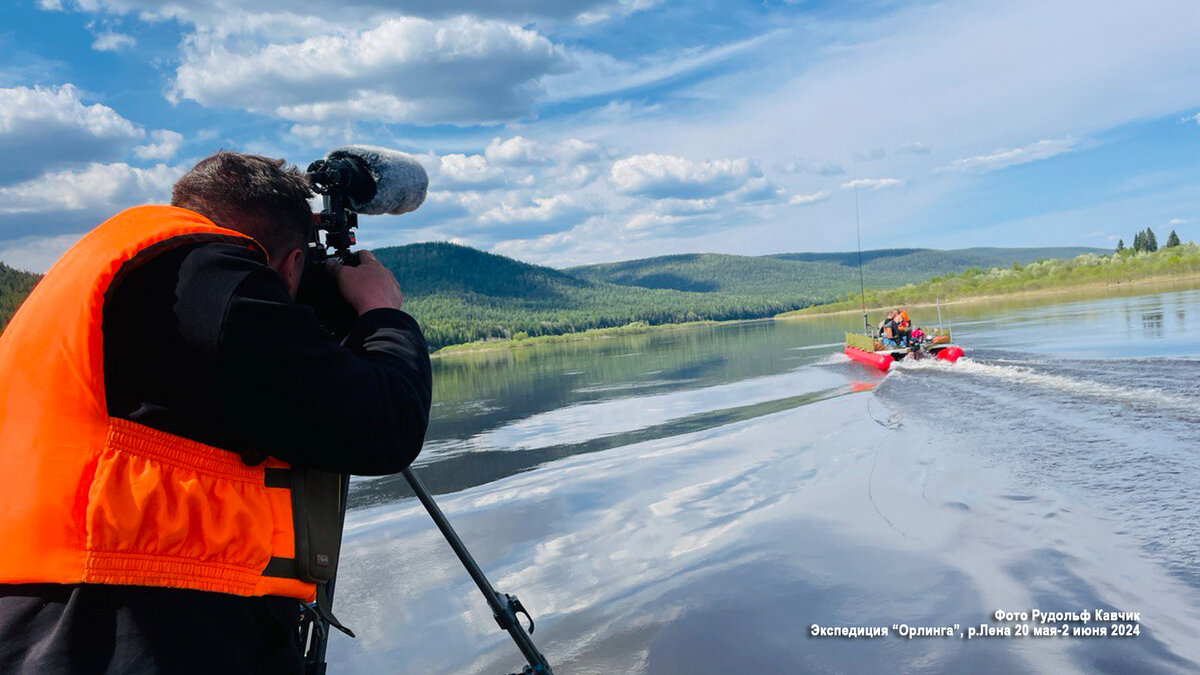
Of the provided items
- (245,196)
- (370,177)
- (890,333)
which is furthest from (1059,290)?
(245,196)

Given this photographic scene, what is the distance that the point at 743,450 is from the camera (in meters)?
10.7

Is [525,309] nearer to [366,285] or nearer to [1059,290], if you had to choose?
[1059,290]

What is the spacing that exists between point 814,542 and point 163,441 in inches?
222

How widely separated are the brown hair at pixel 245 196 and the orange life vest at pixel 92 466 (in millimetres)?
213

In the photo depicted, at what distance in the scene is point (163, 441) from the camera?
135cm

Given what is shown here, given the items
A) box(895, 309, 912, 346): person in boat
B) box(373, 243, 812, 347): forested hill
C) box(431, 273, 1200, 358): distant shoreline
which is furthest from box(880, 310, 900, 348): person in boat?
box(373, 243, 812, 347): forested hill

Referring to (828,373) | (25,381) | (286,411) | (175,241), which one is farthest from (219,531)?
(828,373)

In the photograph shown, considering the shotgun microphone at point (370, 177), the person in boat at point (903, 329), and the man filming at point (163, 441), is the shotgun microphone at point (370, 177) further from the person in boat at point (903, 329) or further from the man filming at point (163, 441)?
Answer: the person in boat at point (903, 329)

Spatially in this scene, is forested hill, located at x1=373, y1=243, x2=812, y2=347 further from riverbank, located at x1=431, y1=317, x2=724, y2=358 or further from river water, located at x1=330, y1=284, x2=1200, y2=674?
river water, located at x1=330, y1=284, x2=1200, y2=674

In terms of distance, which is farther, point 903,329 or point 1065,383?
point 903,329

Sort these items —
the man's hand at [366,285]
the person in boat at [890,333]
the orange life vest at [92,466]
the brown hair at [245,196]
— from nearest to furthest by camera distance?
the orange life vest at [92,466] → the brown hair at [245,196] → the man's hand at [366,285] → the person in boat at [890,333]

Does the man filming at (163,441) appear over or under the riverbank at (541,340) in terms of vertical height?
over

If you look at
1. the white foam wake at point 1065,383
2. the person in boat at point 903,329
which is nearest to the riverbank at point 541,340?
the person in boat at point 903,329

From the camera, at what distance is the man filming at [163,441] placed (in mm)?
1271
